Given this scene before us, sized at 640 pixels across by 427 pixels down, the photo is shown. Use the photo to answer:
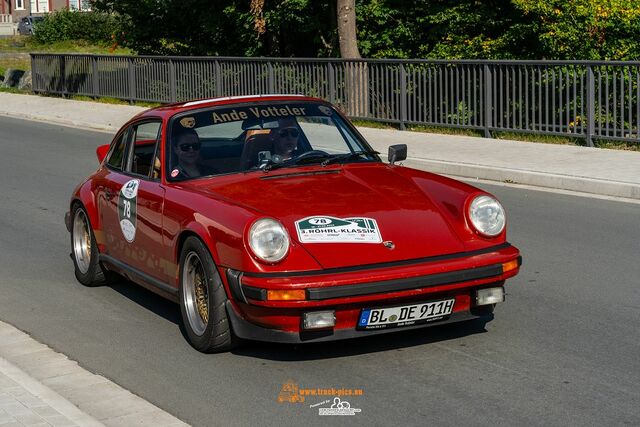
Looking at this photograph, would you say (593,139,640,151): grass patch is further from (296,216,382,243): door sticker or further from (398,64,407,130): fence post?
(296,216,382,243): door sticker

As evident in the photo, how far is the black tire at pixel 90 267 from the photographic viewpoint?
9.02 m

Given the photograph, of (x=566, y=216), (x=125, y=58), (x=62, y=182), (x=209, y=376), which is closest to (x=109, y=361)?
(x=209, y=376)

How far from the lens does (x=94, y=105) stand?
30.0m

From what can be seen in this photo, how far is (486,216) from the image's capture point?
23.0ft

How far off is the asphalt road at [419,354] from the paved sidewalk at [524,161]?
3.32m

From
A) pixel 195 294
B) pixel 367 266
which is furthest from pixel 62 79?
pixel 367 266

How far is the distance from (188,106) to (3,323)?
77.4 inches

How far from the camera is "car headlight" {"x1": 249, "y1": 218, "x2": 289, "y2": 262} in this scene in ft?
21.0

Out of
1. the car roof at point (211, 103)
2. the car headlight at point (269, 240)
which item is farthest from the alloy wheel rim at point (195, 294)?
the car roof at point (211, 103)

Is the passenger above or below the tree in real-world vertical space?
below

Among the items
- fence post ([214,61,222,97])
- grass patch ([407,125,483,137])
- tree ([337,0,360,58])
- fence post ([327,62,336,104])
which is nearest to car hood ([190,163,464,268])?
grass patch ([407,125,483,137])

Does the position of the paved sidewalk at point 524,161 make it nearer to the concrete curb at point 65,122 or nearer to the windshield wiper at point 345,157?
the windshield wiper at point 345,157

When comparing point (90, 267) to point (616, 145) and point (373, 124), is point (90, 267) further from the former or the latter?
point (373, 124)

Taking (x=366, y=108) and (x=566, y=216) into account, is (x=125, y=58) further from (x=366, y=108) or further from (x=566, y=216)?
(x=566, y=216)
